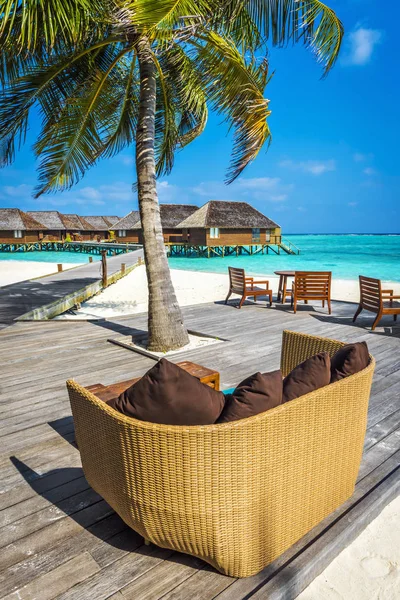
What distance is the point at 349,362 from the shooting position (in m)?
2.14

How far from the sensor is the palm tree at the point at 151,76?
Result: 4969mm

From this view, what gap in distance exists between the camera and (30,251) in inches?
2231

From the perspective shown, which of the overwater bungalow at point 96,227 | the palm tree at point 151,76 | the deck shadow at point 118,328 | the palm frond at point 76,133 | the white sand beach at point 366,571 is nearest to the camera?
the white sand beach at point 366,571

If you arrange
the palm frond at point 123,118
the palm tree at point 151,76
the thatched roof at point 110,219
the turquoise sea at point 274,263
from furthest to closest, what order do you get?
the thatched roof at point 110,219
the turquoise sea at point 274,263
the palm frond at point 123,118
the palm tree at point 151,76

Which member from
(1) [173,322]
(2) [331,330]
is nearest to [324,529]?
(1) [173,322]

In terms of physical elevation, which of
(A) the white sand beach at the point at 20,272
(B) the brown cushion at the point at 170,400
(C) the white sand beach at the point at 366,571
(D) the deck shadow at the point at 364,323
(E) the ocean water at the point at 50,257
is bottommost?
(A) the white sand beach at the point at 20,272

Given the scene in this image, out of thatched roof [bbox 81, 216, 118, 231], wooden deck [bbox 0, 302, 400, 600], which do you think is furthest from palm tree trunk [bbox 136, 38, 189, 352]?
thatched roof [bbox 81, 216, 118, 231]

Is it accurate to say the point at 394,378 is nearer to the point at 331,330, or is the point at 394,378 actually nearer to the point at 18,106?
the point at 331,330

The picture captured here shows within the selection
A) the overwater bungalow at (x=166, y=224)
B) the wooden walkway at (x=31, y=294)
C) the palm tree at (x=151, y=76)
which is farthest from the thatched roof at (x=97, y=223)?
the palm tree at (x=151, y=76)

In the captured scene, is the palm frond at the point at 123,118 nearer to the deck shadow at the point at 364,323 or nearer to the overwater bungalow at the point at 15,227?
the deck shadow at the point at 364,323

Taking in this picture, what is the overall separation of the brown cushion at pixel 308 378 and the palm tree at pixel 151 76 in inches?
150

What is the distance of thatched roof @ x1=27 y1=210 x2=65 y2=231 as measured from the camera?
201ft

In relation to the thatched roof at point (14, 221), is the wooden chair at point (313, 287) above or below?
below

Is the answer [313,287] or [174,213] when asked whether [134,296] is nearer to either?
[313,287]
